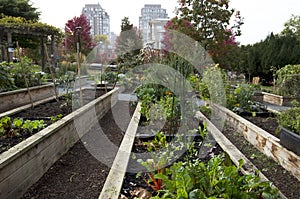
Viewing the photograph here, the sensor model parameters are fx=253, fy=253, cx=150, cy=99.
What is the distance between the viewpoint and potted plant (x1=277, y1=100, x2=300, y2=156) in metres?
2.19

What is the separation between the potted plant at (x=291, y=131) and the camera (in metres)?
2.19

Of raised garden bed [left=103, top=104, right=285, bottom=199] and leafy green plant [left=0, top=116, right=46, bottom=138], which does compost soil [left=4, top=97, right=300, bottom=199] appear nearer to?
raised garden bed [left=103, top=104, right=285, bottom=199]

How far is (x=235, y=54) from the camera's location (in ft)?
32.8

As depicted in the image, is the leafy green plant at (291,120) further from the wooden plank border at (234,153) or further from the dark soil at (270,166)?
the wooden plank border at (234,153)

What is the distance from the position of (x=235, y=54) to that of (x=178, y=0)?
306 cm

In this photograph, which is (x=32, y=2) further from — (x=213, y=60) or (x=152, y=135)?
(x=152, y=135)

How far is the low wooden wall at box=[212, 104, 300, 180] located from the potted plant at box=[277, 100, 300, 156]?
52mm

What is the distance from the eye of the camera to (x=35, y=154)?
7.11ft

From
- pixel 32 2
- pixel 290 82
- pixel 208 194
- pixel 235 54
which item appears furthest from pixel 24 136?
pixel 32 2

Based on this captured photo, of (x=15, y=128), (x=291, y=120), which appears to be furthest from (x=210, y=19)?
(x=15, y=128)

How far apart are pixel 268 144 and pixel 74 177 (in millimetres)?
1983

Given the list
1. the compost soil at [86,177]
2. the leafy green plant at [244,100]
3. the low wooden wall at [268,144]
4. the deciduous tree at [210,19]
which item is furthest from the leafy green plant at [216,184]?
the deciduous tree at [210,19]

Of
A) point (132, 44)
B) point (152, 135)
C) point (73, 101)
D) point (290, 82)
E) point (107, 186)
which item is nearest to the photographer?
point (107, 186)

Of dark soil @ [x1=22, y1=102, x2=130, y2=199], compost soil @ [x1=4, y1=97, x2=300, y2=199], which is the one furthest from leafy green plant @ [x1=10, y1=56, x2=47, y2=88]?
compost soil @ [x1=4, y1=97, x2=300, y2=199]
